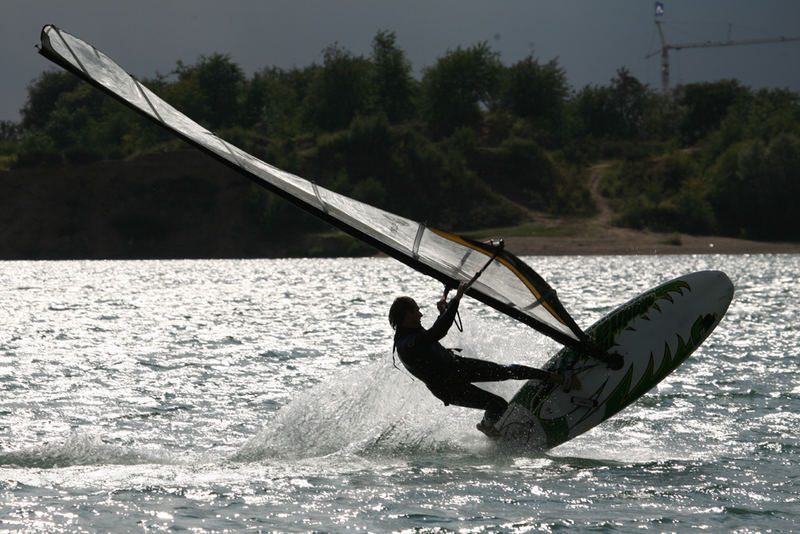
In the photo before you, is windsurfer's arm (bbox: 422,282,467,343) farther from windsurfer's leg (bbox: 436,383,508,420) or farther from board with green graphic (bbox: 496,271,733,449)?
board with green graphic (bbox: 496,271,733,449)

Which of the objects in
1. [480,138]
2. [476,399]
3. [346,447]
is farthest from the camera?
[480,138]

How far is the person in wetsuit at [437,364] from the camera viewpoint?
28.9ft

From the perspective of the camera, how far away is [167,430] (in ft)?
36.1

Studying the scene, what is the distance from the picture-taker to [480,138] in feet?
285

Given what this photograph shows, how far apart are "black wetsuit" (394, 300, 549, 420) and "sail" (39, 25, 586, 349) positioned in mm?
630

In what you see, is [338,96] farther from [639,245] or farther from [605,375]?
[605,375]

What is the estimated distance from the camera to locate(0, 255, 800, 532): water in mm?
7348

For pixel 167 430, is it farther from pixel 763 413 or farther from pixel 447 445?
pixel 763 413

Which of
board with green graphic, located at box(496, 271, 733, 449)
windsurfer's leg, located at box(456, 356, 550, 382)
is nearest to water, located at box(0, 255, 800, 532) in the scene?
board with green graphic, located at box(496, 271, 733, 449)

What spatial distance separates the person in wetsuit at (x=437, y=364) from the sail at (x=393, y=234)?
20.9 inches

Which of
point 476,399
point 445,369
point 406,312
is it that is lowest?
point 476,399

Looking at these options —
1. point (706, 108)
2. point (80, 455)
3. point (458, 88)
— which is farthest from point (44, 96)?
point (80, 455)

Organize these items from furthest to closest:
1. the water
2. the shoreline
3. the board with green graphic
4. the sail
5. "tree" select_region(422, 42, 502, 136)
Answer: "tree" select_region(422, 42, 502, 136) < the shoreline < the board with green graphic < the sail < the water

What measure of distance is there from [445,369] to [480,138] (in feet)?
260
